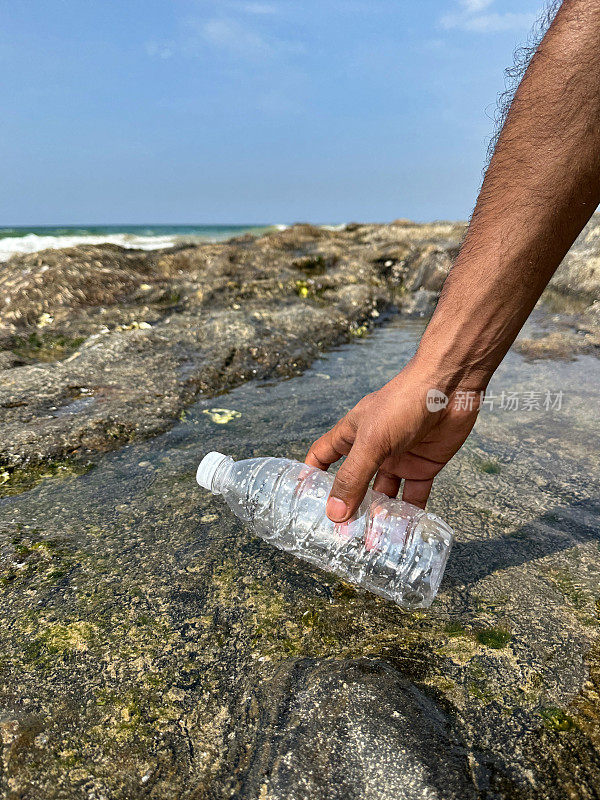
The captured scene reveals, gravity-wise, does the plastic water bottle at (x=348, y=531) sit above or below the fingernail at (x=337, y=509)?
below

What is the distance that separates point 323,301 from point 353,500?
13.4 feet

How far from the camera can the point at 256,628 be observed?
1276 mm

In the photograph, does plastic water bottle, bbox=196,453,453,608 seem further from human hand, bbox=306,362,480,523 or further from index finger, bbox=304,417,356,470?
human hand, bbox=306,362,480,523

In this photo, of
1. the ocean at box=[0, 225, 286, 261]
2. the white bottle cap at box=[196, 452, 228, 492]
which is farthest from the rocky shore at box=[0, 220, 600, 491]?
the ocean at box=[0, 225, 286, 261]

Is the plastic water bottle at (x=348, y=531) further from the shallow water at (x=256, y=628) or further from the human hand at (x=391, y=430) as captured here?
the human hand at (x=391, y=430)

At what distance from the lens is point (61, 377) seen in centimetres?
270

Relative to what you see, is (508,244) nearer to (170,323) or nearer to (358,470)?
(358,470)

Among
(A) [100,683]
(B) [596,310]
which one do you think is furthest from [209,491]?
(B) [596,310]

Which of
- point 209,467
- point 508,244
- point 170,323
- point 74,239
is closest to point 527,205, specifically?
point 508,244

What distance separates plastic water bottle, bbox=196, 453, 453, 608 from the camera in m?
1.54

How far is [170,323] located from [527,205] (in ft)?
10.6

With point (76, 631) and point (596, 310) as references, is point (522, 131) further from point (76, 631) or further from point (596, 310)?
point (596, 310)

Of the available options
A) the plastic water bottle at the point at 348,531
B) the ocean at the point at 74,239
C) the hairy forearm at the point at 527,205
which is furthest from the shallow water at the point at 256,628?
the ocean at the point at 74,239

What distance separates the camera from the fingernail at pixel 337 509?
1.27m
